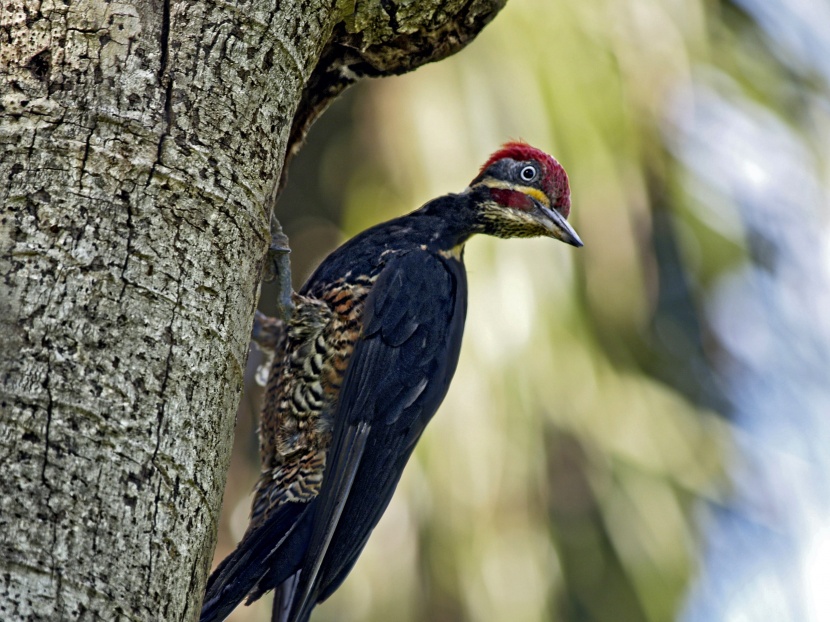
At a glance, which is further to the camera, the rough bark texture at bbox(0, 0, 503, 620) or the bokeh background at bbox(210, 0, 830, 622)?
the bokeh background at bbox(210, 0, 830, 622)

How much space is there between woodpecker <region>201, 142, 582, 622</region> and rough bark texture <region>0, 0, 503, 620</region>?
A: 0.92 meters

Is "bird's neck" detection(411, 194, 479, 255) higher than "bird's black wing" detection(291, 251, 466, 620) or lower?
higher

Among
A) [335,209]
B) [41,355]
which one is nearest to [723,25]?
[335,209]

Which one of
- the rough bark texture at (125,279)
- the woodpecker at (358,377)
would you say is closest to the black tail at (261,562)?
the woodpecker at (358,377)

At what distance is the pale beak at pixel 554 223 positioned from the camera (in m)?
3.53

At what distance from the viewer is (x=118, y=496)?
1.75 metres

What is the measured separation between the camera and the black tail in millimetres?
2688

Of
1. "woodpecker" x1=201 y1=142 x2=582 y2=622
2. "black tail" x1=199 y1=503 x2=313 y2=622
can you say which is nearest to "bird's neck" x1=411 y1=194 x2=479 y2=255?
"woodpecker" x1=201 y1=142 x2=582 y2=622

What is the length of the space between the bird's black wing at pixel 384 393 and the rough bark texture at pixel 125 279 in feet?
3.05

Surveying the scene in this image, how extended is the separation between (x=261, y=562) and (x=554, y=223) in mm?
1482

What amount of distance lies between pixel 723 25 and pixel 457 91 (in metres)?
1.60

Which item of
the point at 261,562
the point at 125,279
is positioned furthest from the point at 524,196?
the point at 125,279

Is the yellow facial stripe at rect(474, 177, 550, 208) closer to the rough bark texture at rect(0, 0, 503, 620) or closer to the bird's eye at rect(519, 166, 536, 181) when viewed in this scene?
the bird's eye at rect(519, 166, 536, 181)

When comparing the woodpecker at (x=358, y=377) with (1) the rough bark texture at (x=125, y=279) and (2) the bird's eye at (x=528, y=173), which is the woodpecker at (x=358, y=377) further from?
(1) the rough bark texture at (x=125, y=279)
